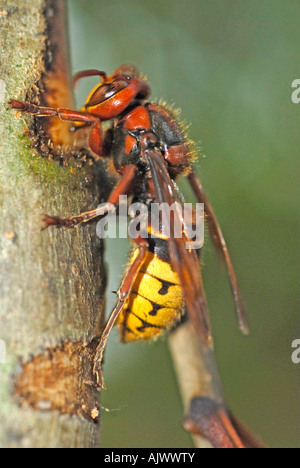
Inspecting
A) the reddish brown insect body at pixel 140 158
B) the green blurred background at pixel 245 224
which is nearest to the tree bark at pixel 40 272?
the reddish brown insect body at pixel 140 158

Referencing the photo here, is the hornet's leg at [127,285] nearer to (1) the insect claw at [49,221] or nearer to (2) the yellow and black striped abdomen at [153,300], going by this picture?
(2) the yellow and black striped abdomen at [153,300]

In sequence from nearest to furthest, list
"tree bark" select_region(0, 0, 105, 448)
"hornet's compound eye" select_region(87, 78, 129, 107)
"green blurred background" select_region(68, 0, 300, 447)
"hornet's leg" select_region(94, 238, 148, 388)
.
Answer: "tree bark" select_region(0, 0, 105, 448) → "hornet's leg" select_region(94, 238, 148, 388) → "hornet's compound eye" select_region(87, 78, 129, 107) → "green blurred background" select_region(68, 0, 300, 447)

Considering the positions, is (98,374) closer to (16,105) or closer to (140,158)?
(16,105)

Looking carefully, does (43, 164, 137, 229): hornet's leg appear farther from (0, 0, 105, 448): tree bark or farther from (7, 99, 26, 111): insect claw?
(7, 99, 26, 111): insect claw

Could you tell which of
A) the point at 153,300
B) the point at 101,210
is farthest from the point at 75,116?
the point at 153,300

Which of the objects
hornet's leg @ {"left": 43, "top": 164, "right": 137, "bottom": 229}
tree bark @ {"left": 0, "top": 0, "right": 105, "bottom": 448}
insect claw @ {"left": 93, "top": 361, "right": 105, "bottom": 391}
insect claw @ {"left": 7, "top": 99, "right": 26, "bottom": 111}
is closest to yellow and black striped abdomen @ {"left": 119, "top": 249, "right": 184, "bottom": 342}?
hornet's leg @ {"left": 43, "top": 164, "right": 137, "bottom": 229}
